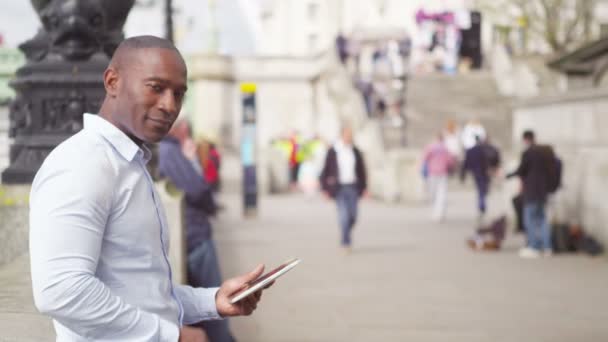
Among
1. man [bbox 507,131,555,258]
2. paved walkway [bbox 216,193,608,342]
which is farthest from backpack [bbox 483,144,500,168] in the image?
man [bbox 507,131,555,258]

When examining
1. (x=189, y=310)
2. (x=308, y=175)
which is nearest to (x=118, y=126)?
(x=189, y=310)

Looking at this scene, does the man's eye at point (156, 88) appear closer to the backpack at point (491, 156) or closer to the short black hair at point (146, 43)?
the short black hair at point (146, 43)

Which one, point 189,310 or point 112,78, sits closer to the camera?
point 112,78

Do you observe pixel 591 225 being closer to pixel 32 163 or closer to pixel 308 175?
pixel 32 163

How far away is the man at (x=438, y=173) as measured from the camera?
1758 centimetres

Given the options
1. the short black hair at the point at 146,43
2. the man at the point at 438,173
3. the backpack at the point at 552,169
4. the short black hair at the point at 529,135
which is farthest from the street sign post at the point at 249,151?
the short black hair at the point at 146,43

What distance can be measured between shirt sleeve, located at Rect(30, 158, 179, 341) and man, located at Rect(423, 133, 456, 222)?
1579cm

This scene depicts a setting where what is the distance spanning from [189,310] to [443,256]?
9.94 meters

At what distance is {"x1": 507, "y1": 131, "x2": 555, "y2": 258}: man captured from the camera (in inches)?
484

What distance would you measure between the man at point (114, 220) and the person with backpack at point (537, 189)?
1048cm

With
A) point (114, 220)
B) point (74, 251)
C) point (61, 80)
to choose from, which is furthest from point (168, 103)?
point (61, 80)

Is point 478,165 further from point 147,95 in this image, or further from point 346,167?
point 147,95

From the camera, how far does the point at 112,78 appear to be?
2.19 meters

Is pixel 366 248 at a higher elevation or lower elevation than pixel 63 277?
lower
